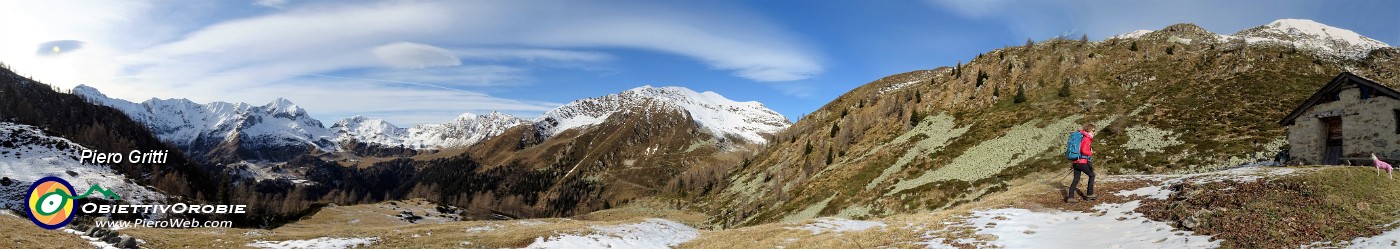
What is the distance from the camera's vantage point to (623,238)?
118ft

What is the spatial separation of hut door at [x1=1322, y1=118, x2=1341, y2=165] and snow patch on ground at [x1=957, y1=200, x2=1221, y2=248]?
764 inches

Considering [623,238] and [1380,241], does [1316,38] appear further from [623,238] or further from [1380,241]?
[623,238]

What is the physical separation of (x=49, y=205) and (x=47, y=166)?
14448cm

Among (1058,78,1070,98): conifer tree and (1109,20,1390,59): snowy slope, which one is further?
(1058,78,1070,98): conifer tree

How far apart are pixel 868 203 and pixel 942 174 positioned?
7860 millimetres

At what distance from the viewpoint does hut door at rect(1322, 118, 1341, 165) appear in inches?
1265

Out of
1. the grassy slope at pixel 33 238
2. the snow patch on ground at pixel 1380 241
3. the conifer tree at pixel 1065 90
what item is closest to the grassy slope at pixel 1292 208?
the snow patch on ground at pixel 1380 241

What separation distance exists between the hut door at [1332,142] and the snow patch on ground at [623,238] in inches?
1446

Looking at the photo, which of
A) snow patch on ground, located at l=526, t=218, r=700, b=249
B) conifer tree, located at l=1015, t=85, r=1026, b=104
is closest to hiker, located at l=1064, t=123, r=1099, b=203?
snow patch on ground, located at l=526, t=218, r=700, b=249

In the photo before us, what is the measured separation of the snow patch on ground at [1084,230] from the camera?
16453 mm

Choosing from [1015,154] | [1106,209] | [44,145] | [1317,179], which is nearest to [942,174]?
[1015,154]

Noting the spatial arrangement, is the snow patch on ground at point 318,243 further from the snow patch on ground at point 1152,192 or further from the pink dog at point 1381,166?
the pink dog at point 1381,166

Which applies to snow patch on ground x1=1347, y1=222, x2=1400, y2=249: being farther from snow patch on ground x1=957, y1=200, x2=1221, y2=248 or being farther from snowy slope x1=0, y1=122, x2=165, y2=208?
snowy slope x1=0, y1=122, x2=165, y2=208

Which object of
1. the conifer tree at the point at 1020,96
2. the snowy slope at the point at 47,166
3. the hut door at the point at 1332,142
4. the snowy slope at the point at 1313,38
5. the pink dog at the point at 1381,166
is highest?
the snowy slope at the point at 1313,38
